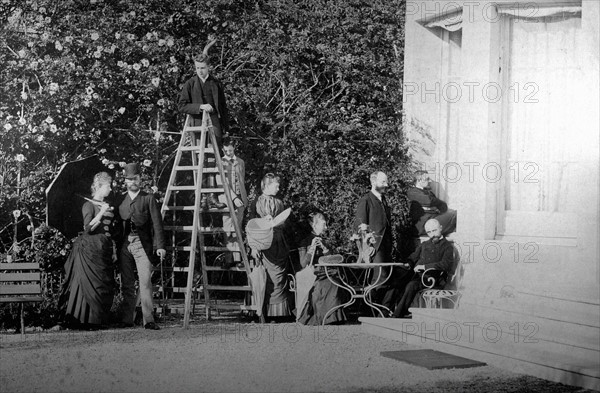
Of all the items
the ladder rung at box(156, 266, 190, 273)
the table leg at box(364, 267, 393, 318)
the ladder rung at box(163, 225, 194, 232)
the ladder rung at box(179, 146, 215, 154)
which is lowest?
the table leg at box(364, 267, 393, 318)

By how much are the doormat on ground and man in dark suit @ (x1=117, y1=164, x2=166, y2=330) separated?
2.81 metres

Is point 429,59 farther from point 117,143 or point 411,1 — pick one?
point 117,143

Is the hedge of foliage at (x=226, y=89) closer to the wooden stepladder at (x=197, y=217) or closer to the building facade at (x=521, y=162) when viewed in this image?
the wooden stepladder at (x=197, y=217)

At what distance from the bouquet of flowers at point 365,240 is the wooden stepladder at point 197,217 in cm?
133

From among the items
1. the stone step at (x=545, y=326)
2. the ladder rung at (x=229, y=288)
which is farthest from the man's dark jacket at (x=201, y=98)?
the stone step at (x=545, y=326)

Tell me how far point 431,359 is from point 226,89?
4.80 m

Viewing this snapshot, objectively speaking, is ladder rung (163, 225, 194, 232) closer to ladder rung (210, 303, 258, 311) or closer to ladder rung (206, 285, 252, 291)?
ladder rung (206, 285, 252, 291)

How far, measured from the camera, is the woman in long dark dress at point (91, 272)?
425 inches

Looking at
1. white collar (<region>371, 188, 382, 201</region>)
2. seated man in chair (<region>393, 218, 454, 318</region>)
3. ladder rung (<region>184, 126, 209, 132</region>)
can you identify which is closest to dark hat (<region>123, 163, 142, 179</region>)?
ladder rung (<region>184, 126, 209, 132</region>)

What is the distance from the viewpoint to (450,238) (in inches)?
478

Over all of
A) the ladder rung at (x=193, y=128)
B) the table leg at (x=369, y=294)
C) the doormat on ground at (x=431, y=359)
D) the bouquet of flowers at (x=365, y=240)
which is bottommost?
the doormat on ground at (x=431, y=359)

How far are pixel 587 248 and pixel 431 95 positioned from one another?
355 centimetres

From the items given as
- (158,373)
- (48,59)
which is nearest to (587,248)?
(158,373)

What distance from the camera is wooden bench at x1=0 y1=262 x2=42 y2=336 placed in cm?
1034
